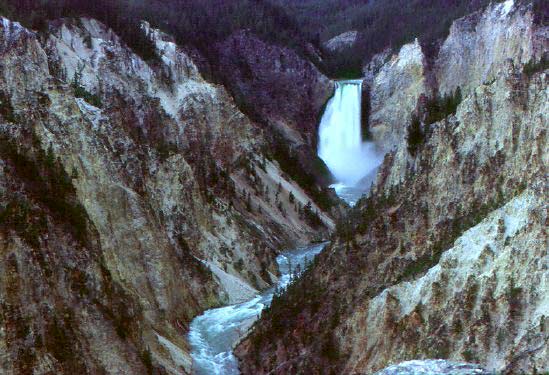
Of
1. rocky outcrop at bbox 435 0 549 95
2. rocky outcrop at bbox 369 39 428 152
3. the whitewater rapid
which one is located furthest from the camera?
rocky outcrop at bbox 369 39 428 152

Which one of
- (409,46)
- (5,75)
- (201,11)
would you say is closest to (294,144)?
(409,46)

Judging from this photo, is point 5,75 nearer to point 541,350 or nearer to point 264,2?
point 541,350

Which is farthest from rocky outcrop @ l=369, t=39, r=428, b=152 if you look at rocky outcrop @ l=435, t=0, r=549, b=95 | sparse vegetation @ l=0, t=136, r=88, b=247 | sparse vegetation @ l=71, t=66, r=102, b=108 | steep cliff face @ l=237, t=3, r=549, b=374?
sparse vegetation @ l=0, t=136, r=88, b=247

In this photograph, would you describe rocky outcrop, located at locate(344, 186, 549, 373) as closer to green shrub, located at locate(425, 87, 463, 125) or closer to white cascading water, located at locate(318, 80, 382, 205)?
green shrub, located at locate(425, 87, 463, 125)

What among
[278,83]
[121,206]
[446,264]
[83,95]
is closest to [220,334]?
[121,206]

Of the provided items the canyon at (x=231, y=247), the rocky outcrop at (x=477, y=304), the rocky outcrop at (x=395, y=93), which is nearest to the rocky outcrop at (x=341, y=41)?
the rocky outcrop at (x=395, y=93)

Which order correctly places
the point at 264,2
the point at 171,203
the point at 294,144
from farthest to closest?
1. the point at 264,2
2. the point at 294,144
3. the point at 171,203
